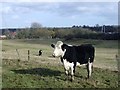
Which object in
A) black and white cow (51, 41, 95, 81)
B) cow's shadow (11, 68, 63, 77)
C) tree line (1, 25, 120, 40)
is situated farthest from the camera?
tree line (1, 25, 120, 40)

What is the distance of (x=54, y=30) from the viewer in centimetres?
8994

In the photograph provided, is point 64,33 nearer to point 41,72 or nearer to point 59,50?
point 41,72

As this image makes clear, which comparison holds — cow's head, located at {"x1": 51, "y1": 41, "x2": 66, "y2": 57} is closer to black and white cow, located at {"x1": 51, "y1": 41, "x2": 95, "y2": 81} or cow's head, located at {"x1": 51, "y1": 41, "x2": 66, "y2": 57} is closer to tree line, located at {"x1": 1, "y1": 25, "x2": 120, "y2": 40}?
black and white cow, located at {"x1": 51, "y1": 41, "x2": 95, "y2": 81}

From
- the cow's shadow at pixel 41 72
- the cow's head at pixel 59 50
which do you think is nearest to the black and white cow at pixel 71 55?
the cow's head at pixel 59 50

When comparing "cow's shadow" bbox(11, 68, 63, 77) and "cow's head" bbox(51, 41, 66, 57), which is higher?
"cow's head" bbox(51, 41, 66, 57)

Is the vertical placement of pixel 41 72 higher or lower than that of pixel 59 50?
lower

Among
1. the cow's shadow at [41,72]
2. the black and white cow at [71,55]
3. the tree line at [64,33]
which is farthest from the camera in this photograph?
the tree line at [64,33]

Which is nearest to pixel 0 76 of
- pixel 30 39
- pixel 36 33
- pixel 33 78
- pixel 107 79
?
pixel 33 78

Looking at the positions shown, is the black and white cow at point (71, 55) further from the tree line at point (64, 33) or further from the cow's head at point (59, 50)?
the tree line at point (64, 33)

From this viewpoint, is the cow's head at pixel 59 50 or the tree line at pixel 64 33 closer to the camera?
the cow's head at pixel 59 50

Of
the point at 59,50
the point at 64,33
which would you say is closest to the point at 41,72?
the point at 59,50

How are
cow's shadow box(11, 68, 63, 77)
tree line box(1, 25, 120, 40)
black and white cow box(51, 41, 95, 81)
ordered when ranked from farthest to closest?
tree line box(1, 25, 120, 40), cow's shadow box(11, 68, 63, 77), black and white cow box(51, 41, 95, 81)

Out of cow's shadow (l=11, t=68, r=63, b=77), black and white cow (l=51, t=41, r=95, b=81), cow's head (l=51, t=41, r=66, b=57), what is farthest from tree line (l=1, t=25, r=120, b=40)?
cow's head (l=51, t=41, r=66, b=57)

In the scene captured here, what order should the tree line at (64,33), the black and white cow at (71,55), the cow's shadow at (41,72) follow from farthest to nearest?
the tree line at (64,33) → the cow's shadow at (41,72) → the black and white cow at (71,55)
